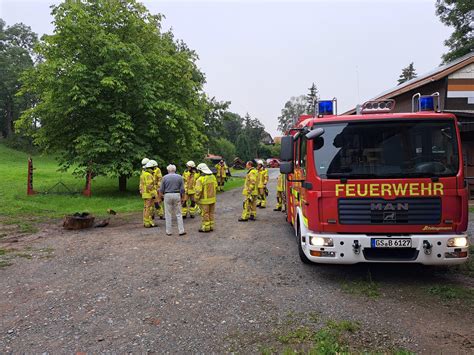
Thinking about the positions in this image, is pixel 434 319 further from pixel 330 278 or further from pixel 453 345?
pixel 330 278

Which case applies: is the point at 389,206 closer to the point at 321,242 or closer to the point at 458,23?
the point at 321,242

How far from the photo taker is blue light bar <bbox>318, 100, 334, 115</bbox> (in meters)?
6.35

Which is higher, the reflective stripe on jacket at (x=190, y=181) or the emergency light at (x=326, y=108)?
the emergency light at (x=326, y=108)

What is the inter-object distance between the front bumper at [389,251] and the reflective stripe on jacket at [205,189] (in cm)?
420

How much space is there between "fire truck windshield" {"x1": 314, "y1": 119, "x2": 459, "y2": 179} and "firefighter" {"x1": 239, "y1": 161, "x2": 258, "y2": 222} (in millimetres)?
5376

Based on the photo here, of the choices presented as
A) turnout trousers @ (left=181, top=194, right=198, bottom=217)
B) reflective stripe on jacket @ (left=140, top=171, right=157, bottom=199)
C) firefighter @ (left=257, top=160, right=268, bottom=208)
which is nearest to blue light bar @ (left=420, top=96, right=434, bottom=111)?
firefighter @ (left=257, top=160, right=268, bottom=208)

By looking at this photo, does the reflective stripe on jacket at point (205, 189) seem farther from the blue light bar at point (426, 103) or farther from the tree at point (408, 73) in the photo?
the tree at point (408, 73)

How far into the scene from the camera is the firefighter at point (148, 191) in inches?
394

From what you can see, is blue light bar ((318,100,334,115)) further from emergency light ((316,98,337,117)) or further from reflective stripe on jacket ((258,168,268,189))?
reflective stripe on jacket ((258,168,268,189))

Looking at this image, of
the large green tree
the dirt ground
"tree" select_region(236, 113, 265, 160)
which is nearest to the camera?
the dirt ground

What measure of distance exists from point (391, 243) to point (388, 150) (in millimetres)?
1329

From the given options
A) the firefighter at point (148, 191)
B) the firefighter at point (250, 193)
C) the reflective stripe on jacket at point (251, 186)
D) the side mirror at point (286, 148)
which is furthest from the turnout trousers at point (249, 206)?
the side mirror at point (286, 148)

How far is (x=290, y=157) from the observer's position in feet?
20.1

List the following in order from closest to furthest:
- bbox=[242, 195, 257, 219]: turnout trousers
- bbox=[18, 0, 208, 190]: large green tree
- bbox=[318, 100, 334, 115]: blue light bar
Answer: bbox=[318, 100, 334, 115]: blue light bar < bbox=[242, 195, 257, 219]: turnout trousers < bbox=[18, 0, 208, 190]: large green tree
